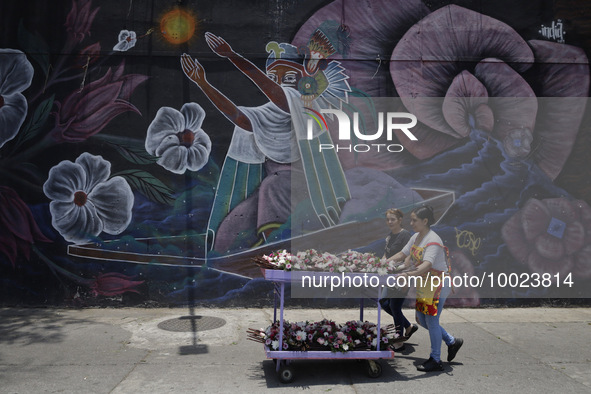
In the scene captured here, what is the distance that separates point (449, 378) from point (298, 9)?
670 centimetres

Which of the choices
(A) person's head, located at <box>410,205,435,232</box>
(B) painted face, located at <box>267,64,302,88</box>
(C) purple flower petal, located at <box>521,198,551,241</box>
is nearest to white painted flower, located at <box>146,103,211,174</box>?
(B) painted face, located at <box>267,64,302,88</box>

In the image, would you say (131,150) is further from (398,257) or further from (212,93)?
(398,257)

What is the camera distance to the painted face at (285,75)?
340 inches

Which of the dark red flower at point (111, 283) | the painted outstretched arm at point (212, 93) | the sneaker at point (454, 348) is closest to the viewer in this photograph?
the sneaker at point (454, 348)

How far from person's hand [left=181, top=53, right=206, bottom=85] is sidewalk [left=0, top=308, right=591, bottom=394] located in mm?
4167

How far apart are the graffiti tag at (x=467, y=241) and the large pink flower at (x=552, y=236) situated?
0.54m

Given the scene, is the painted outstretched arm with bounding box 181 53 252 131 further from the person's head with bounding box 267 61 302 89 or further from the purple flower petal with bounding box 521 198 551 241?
the purple flower petal with bounding box 521 198 551 241

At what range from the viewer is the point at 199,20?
8.62m

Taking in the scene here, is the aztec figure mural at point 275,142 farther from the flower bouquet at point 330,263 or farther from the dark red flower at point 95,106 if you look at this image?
the flower bouquet at point 330,263

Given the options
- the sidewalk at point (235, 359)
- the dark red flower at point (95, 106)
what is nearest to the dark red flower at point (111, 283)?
the sidewalk at point (235, 359)

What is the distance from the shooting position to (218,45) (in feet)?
28.2

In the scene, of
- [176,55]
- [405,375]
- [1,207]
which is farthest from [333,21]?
[1,207]

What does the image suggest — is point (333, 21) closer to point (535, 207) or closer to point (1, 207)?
point (535, 207)

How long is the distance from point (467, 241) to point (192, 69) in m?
5.97
